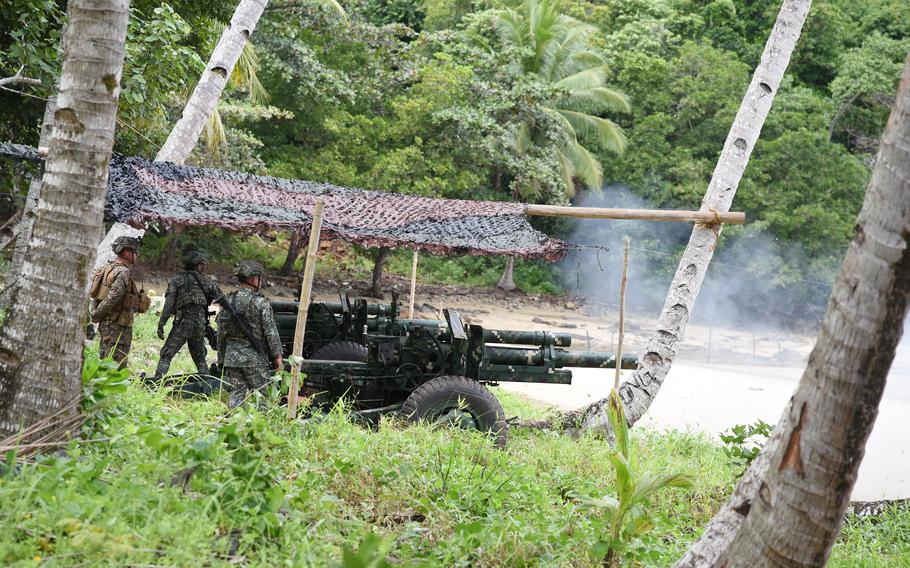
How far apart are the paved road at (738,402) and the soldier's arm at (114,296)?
22.1 ft

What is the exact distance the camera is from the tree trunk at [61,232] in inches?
162

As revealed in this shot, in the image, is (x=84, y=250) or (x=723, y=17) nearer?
(x=84, y=250)

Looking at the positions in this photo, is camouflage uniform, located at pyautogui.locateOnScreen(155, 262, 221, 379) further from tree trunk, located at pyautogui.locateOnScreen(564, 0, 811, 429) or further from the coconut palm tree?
the coconut palm tree

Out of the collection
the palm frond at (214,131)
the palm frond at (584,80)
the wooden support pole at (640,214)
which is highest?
the palm frond at (584,80)

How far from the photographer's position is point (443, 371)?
7723 millimetres

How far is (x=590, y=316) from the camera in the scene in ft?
82.5

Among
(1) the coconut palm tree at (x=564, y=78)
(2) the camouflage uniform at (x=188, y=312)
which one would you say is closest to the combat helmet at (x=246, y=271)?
(2) the camouflage uniform at (x=188, y=312)

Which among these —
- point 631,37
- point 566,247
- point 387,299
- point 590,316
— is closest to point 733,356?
point 590,316

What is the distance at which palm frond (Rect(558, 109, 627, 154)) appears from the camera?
2603cm

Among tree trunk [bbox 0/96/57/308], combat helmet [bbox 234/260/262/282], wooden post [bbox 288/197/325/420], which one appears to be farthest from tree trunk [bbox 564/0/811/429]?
tree trunk [bbox 0/96/57/308]

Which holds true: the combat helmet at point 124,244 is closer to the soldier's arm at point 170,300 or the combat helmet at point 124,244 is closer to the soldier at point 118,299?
the soldier at point 118,299

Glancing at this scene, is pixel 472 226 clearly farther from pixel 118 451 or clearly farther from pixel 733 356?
pixel 733 356

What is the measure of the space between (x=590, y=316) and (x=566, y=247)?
18.1m

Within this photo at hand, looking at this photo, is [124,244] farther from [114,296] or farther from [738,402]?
[738,402]
